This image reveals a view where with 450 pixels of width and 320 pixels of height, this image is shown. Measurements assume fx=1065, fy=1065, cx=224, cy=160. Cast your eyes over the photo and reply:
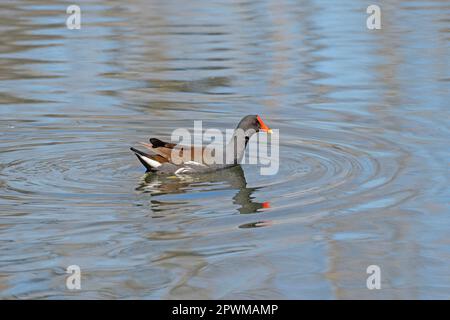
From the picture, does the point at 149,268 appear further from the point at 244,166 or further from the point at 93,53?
the point at 93,53

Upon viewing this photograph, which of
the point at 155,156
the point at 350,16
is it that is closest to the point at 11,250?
the point at 155,156

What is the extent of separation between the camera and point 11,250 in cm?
823

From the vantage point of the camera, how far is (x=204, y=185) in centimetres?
1044

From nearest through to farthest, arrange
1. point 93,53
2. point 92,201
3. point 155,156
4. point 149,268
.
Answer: point 149,268, point 92,201, point 155,156, point 93,53

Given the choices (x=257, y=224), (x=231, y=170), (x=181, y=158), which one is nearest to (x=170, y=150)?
(x=181, y=158)

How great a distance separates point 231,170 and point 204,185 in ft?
2.07

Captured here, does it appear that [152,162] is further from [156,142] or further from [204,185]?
[204,185]

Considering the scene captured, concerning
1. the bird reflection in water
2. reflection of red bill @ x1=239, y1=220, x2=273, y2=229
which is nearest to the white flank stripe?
the bird reflection in water

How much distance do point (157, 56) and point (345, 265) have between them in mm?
10495

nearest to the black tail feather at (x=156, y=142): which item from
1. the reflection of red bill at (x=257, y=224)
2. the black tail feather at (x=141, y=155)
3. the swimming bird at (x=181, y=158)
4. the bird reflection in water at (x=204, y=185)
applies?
the swimming bird at (x=181, y=158)

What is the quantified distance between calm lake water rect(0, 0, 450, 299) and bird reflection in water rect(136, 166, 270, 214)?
0.04 m

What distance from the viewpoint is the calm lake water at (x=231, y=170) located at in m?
7.80

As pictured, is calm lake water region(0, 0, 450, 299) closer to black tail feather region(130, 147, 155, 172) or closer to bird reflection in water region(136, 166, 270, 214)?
bird reflection in water region(136, 166, 270, 214)

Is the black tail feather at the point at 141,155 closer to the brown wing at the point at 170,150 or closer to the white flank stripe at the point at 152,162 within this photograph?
the white flank stripe at the point at 152,162
